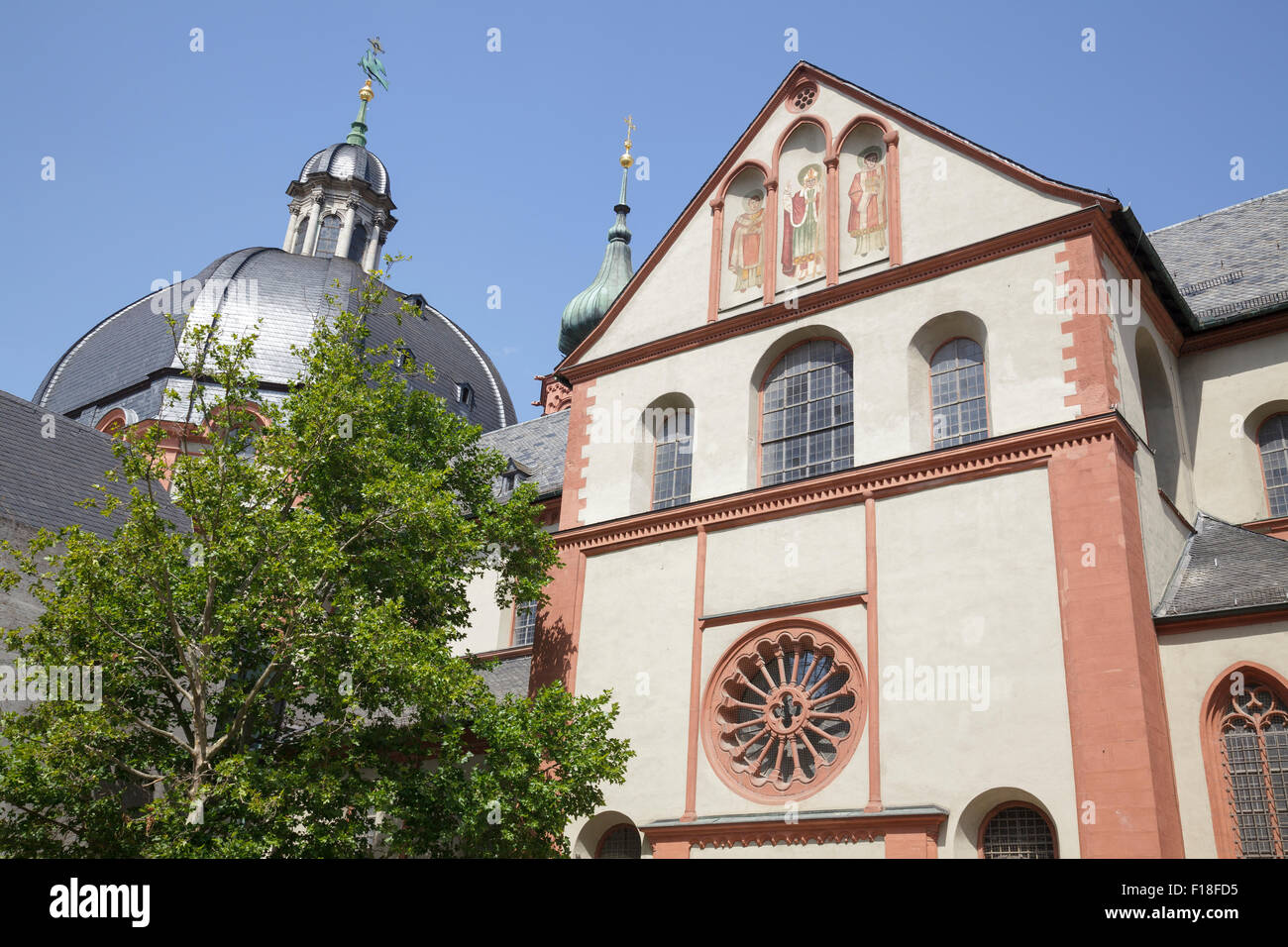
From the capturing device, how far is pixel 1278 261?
860 inches

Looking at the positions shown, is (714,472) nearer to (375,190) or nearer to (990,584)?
(990,584)

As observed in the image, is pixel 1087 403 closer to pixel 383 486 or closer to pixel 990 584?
pixel 990 584

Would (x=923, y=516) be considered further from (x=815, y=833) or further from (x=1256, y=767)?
(x=1256, y=767)

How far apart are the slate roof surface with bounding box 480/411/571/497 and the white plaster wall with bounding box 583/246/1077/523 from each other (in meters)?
4.05

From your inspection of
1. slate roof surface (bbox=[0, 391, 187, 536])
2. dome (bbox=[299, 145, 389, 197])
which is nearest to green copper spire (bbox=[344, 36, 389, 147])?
dome (bbox=[299, 145, 389, 197])

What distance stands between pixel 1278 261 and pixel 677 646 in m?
13.3

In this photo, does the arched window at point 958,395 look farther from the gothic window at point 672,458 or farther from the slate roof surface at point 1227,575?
the gothic window at point 672,458

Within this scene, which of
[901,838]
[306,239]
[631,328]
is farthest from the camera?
[306,239]

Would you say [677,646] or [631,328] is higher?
[631,328]

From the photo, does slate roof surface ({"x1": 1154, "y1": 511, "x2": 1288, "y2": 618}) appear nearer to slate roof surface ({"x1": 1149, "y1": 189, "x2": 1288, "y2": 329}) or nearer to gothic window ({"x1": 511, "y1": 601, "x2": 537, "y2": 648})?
slate roof surface ({"x1": 1149, "y1": 189, "x2": 1288, "y2": 329})

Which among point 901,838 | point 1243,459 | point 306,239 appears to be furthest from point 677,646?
point 306,239
